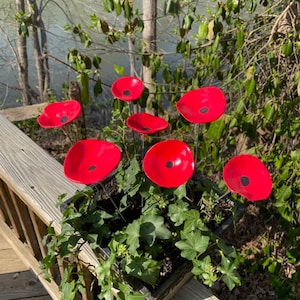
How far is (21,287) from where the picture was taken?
5.40 feet

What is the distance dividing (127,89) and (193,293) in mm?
614

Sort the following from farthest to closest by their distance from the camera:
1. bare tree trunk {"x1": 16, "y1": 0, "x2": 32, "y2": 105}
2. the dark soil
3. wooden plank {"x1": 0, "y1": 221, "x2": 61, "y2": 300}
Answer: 1. bare tree trunk {"x1": 16, "y1": 0, "x2": 32, "y2": 105}
2. the dark soil
3. wooden plank {"x1": 0, "y1": 221, "x2": 61, "y2": 300}

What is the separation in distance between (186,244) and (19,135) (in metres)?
0.92

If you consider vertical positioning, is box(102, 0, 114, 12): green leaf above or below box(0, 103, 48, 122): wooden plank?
above

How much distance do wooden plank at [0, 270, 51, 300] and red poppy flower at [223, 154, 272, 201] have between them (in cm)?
128

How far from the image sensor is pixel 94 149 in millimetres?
828

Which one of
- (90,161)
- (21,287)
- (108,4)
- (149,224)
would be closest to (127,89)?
(90,161)

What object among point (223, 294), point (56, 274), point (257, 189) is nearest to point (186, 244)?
point (257, 189)

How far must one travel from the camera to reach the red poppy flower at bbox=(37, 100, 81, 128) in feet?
2.86

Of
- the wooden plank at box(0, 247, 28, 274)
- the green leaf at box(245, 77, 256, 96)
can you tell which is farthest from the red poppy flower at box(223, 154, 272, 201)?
the wooden plank at box(0, 247, 28, 274)

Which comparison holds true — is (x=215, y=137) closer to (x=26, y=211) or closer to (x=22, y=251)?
(x=26, y=211)

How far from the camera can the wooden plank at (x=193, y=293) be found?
37.6 inches

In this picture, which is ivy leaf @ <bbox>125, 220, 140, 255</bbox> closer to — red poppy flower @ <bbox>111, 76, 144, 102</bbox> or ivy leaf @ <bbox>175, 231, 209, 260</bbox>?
ivy leaf @ <bbox>175, 231, 209, 260</bbox>

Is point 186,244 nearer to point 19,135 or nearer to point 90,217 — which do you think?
point 90,217
